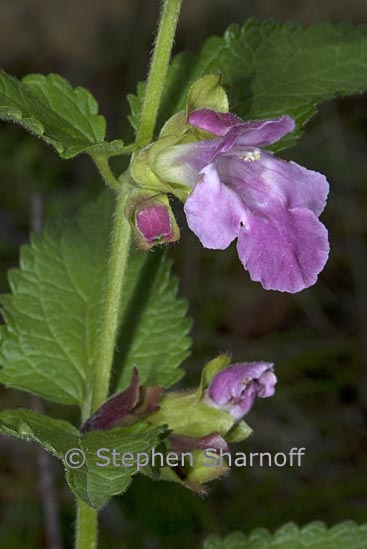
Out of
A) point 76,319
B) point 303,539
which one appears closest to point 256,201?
point 76,319

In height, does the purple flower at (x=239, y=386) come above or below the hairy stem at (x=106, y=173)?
below

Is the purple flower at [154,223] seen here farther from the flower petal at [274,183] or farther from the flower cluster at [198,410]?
the flower cluster at [198,410]

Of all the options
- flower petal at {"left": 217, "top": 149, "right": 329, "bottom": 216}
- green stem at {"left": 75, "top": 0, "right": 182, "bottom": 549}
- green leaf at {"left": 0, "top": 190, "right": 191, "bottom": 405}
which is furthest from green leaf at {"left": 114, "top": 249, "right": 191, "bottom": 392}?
flower petal at {"left": 217, "top": 149, "right": 329, "bottom": 216}

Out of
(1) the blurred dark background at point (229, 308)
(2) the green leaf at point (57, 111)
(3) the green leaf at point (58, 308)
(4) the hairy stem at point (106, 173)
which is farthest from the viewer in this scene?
(1) the blurred dark background at point (229, 308)

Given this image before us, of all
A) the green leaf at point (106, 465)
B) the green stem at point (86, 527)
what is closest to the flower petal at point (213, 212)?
the green leaf at point (106, 465)

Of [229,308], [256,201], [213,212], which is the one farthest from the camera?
[229,308]

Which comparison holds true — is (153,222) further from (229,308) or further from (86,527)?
(229,308)
